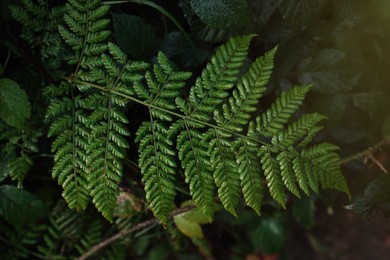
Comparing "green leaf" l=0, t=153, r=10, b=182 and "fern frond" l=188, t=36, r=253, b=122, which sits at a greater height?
"fern frond" l=188, t=36, r=253, b=122

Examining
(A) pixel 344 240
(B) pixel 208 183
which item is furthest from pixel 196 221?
(A) pixel 344 240

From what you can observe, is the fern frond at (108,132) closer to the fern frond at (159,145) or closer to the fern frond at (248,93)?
the fern frond at (159,145)

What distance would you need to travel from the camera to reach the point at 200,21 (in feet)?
5.03

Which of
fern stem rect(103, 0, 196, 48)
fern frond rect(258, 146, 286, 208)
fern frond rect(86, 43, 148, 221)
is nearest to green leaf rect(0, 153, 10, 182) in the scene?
fern frond rect(86, 43, 148, 221)

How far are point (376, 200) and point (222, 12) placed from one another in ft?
2.73

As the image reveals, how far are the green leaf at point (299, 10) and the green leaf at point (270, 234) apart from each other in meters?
1.15

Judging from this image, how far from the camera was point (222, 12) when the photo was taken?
4.62 ft

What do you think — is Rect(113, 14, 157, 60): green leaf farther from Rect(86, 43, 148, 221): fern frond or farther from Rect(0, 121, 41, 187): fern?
Rect(0, 121, 41, 187): fern

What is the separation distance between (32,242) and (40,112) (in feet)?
2.40

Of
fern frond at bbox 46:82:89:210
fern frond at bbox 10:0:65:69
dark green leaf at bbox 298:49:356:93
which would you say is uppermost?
dark green leaf at bbox 298:49:356:93

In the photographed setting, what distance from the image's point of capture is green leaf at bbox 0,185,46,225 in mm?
1639

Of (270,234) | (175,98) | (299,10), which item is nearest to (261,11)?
(299,10)

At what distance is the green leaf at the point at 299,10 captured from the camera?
4.81 feet

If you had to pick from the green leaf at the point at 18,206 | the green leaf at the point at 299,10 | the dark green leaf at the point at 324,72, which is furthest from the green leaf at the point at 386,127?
the green leaf at the point at 18,206
